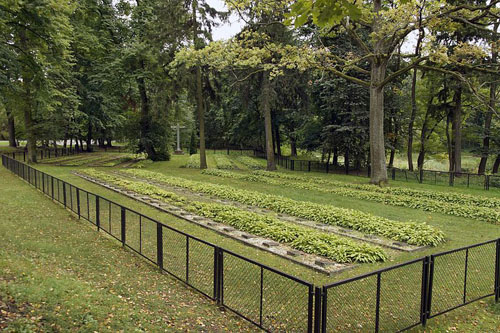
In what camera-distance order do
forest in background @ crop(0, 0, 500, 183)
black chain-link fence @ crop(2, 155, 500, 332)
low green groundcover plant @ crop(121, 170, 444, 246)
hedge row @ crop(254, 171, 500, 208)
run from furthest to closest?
1. forest in background @ crop(0, 0, 500, 183)
2. hedge row @ crop(254, 171, 500, 208)
3. low green groundcover plant @ crop(121, 170, 444, 246)
4. black chain-link fence @ crop(2, 155, 500, 332)

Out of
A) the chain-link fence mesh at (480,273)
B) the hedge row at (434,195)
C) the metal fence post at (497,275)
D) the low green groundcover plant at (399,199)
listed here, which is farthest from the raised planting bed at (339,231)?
the hedge row at (434,195)

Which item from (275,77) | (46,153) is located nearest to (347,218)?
(275,77)

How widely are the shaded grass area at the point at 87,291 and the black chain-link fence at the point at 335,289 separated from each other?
0.33m

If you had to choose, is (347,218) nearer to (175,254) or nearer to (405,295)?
(405,295)

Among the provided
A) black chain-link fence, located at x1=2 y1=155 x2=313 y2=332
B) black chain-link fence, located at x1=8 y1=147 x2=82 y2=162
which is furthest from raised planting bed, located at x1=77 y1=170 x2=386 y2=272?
black chain-link fence, located at x1=8 y1=147 x2=82 y2=162

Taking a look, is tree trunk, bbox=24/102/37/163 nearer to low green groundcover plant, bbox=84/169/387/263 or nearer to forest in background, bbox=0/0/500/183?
forest in background, bbox=0/0/500/183

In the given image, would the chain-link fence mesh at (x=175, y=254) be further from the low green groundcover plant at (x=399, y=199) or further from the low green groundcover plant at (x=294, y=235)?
the low green groundcover plant at (x=399, y=199)

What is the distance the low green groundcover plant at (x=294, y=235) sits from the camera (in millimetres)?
7738

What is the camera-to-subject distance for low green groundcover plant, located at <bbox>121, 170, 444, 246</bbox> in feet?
30.1

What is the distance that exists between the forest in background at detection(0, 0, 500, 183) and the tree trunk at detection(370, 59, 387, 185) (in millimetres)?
63

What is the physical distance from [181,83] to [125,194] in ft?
44.8

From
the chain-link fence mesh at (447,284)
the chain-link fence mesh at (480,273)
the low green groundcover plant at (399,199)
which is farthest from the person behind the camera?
the low green groundcover plant at (399,199)

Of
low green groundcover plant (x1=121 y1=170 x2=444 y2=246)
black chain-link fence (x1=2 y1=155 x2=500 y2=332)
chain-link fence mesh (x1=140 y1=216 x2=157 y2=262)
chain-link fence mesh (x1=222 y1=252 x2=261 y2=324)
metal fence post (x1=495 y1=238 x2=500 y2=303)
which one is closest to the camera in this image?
black chain-link fence (x1=2 y1=155 x2=500 y2=332)

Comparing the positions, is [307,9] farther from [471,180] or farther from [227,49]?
[471,180]
